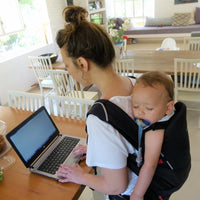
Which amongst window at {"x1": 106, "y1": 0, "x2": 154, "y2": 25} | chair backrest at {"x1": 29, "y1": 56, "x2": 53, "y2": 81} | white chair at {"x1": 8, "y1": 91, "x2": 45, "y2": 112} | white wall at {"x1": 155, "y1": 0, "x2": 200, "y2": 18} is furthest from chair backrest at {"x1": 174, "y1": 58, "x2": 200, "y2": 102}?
window at {"x1": 106, "y1": 0, "x2": 154, "y2": 25}

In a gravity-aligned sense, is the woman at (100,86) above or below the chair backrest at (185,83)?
above

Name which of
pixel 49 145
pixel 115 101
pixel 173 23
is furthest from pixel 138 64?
pixel 173 23

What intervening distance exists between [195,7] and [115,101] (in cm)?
Result: 764

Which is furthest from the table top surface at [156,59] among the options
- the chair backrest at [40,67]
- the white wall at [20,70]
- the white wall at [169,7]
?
the white wall at [169,7]

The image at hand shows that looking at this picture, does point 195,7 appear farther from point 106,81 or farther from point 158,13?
point 106,81

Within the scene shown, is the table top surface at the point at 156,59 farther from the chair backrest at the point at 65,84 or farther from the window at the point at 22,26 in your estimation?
the window at the point at 22,26

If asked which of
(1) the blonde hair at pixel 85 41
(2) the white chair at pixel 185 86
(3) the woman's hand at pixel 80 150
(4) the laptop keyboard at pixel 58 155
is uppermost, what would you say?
(1) the blonde hair at pixel 85 41

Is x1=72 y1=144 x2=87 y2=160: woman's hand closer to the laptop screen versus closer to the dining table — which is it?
the laptop screen

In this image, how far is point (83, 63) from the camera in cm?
78

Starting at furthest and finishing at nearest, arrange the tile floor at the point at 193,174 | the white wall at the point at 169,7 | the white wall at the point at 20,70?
the white wall at the point at 169,7
the white wall at the point at 20,70
the tile floor at the point at 193,174

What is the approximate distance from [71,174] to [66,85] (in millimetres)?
1984

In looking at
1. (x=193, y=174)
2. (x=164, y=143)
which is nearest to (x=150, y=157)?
(x=164, y=143)

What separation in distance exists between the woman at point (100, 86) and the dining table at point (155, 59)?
1.85 metres

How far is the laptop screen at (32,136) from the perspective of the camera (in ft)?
3.22
